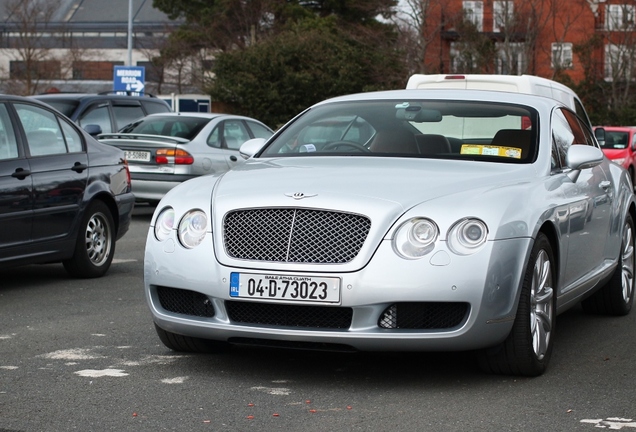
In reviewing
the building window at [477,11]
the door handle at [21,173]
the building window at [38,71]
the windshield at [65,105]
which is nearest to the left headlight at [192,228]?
the door handle at [21,173]

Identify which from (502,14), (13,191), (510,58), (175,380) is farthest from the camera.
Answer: (502,14)

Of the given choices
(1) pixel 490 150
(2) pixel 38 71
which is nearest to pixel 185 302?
(1) pixel 490 150

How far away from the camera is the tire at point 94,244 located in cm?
983

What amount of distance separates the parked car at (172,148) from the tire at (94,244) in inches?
238

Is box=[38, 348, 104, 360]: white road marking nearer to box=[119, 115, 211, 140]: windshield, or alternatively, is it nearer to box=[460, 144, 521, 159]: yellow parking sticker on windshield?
box=[460, 144, 521, 159]: yellow parking sticker on windshield

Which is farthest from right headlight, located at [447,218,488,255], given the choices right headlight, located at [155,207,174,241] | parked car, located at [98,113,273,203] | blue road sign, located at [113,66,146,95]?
blue road sign, located at [113,66,146,95]

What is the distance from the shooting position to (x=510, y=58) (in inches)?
2419

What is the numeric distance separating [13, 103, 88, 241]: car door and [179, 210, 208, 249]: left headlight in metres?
3.49

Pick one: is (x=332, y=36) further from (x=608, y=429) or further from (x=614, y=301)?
(x=608, y=429)

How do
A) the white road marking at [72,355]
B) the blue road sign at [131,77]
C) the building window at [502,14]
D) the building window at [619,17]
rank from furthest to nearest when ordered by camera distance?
1. the building window at [619,17]
2. the building window at [502,14]
3. the blue road sign at [131,77]
4. the white road marking at [72,355]

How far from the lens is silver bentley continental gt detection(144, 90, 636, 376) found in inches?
217

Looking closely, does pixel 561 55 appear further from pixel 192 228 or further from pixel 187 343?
pixel 192 228

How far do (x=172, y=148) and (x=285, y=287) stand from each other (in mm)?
11227

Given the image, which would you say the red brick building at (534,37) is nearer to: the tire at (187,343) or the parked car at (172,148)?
the parked car at (172,148)
